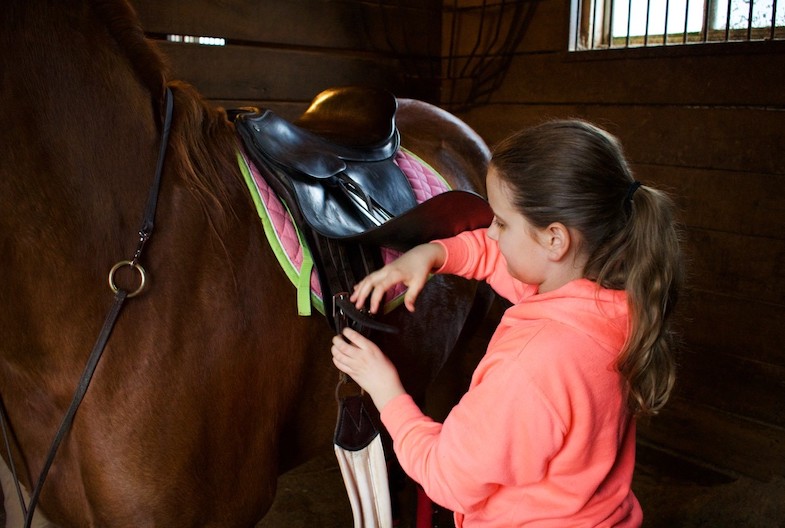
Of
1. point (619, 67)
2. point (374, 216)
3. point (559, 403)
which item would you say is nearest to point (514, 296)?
point (374, 216)

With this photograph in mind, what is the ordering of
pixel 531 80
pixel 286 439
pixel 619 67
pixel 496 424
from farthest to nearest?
pixel 531 80 → pixel 619 67 → pixel 286 439 → pixel 496 424

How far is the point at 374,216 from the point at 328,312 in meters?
0.25

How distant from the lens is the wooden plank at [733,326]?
246 centimetres

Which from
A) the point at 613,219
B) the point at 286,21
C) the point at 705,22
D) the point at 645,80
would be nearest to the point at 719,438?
the point at 645,80

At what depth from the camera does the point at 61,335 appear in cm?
102

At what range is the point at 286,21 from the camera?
8.47 ft

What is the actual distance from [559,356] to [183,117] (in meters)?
0.67

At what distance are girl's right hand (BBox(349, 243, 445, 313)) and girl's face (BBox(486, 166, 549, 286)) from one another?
0.58ft

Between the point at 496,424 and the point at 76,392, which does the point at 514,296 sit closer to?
the point at 496,424

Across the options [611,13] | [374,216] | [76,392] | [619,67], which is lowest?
[76,392]

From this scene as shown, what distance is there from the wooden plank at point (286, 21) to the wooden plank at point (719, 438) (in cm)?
186

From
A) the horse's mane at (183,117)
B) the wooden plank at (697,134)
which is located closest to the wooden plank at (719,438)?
the wooden plank at (697,134)

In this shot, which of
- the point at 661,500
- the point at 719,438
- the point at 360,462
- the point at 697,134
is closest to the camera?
the point at 360,462

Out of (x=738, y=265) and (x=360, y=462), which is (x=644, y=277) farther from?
(x=738, y=265)
